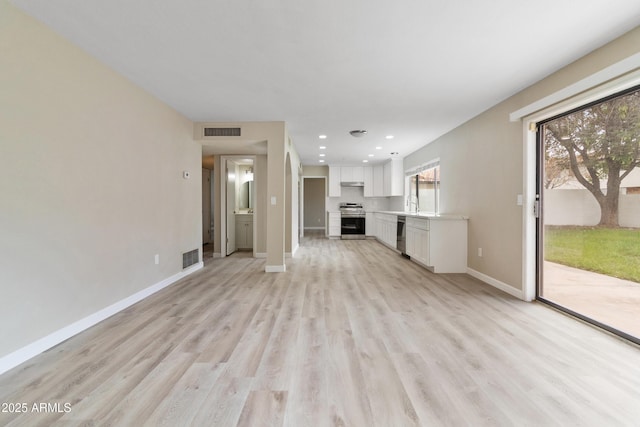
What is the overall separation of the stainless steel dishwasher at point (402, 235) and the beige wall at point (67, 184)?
4.39 meters

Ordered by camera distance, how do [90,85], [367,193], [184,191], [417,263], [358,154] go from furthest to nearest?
[367,193] < [358,154] < [417,263] < [184,191] < [90,85]

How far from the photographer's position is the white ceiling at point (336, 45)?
1.93 m

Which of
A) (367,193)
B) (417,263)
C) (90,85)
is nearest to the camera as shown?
(90,85)

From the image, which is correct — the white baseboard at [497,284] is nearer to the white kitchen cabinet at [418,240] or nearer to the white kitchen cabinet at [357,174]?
the white kitchen cabinet at [418,240]

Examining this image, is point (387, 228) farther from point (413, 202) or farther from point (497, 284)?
point (497, 284)

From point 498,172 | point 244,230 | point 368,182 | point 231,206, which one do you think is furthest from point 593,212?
point 368,182

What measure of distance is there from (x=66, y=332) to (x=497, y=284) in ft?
15.5

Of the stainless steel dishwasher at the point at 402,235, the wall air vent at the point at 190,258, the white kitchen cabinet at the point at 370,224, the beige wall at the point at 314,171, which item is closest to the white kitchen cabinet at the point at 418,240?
the stainless steel dishwasher at the point at 402,235

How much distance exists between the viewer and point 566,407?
4.87 ft

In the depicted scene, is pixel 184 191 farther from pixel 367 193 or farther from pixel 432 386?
pixel 367 193

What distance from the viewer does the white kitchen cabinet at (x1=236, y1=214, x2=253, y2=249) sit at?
21.7 feet

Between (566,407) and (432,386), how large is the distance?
0.68 metres

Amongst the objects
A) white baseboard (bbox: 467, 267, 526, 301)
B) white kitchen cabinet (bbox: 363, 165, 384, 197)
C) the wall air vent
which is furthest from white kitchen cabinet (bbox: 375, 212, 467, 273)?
white kitchen cabinet (bbox: 363, 165, 384, 197)

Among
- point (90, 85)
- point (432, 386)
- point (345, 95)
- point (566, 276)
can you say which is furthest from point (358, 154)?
point (432, 386)
